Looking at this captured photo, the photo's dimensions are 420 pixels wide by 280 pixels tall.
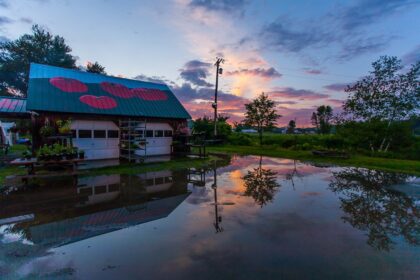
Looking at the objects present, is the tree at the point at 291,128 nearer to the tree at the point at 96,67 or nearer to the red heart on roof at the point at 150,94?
the tree at the point at 96,67

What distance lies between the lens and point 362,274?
3.31 meters

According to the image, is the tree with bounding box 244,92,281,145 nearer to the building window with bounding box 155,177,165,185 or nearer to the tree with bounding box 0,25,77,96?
the building window with bounding box 155,177,165,185

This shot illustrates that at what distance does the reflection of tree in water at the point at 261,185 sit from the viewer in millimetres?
7128

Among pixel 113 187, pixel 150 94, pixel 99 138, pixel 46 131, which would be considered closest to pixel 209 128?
pixel 150 94

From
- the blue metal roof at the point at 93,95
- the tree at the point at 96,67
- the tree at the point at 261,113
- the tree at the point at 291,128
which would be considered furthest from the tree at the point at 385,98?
the tree at the point at 291,128

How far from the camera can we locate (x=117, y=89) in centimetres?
1584

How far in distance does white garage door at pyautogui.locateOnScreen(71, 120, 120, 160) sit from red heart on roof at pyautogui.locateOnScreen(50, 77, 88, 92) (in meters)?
2.34

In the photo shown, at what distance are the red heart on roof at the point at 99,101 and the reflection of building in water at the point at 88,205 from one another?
19.1 ft

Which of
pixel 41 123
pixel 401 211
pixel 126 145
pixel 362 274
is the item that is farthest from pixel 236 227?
pixel 41 123

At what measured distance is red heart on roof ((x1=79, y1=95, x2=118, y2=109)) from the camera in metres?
13.3

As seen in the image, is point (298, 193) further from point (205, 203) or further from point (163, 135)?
point (163, 135)

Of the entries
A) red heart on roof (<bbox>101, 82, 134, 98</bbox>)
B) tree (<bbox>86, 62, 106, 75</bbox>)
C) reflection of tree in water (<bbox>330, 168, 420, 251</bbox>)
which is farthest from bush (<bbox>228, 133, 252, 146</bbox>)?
tree (<bbox>86, 62, 106, 75</bbox>)

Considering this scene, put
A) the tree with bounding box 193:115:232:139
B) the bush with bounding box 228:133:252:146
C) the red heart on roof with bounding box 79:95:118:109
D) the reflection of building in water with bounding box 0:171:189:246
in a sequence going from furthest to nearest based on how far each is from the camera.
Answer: the tree with bounding box 193:115:232:139 < the bush with bounding box 228:133:252:146 < the red heart on roof with bounding box 79:95:118:109 < the reflection of building in water with bounding box 0:171:189:246

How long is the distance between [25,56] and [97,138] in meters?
30.4
